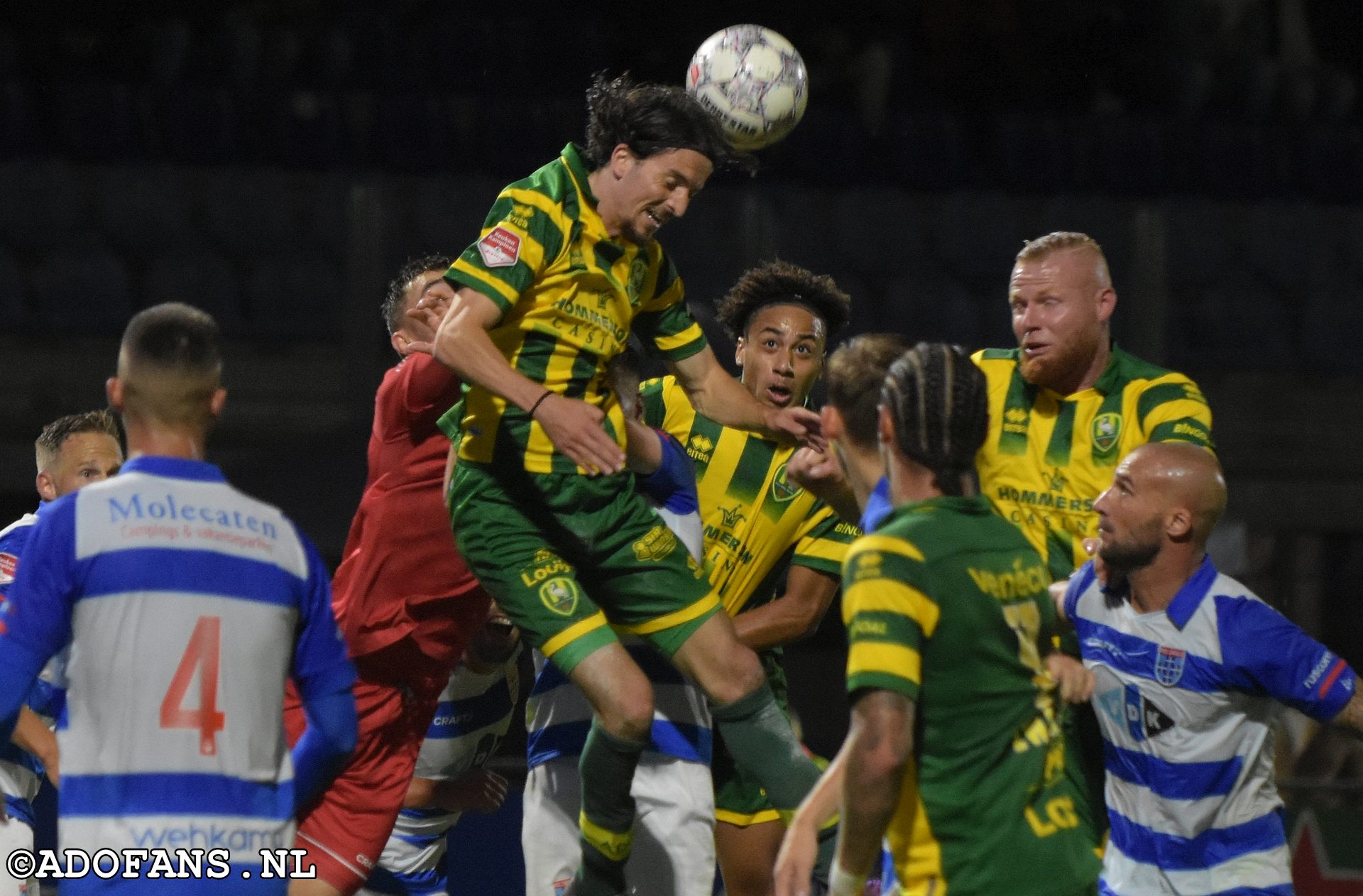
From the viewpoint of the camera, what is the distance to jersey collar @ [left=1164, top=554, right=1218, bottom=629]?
4277 mm

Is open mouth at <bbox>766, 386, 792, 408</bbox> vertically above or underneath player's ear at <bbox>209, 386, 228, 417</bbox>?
above

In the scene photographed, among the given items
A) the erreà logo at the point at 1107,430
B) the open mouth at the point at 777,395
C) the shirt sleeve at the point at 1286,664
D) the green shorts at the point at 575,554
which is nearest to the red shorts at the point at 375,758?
the green shorts at the point at 575,554

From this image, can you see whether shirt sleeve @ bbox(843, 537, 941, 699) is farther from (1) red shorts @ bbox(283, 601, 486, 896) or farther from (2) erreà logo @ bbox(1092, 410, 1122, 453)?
(1) red shorts @ bbox(283, 601, 486, 896)

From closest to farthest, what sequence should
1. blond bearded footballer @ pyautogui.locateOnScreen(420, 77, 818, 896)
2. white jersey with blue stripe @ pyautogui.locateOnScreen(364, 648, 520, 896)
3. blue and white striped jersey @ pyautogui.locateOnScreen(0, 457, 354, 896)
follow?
blue and white striped jersey @ pyautogui.locateOnScreen(0, 457, 354, 896), blond bearded footballer @ pyautogui.locateOnScreen(420, 77, 818, 896), white jersey with blue stripe @ pyautogui.locateOnScreen(364, 648, 520, 896)

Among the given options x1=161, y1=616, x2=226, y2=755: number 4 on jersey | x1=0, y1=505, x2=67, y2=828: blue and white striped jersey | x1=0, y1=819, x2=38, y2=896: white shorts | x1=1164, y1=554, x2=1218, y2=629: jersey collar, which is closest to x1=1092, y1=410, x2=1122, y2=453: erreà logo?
x1=1164, y1=554, x2=1218, y2=629: jersey collar

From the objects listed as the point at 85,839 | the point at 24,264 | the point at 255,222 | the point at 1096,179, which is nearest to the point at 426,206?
the point at 255,222

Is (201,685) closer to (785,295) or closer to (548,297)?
(548,297)

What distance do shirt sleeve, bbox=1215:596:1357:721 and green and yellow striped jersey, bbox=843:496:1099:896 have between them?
1.00m

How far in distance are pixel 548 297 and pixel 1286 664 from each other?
2004mm

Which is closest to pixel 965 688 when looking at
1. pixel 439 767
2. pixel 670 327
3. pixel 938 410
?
pixel 938 410

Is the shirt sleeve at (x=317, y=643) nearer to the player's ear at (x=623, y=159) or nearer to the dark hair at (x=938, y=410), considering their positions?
the dark hair at (x=938, y=410)

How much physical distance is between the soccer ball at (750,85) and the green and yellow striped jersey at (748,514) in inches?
36.1

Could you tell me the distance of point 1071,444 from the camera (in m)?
4.99

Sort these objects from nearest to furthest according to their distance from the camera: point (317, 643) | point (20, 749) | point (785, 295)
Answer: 1. point (317, 643)
2. point (20, 749)
3. point (785, 295)
